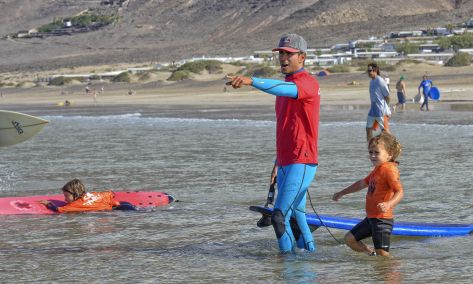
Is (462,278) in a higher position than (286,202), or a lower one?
lower

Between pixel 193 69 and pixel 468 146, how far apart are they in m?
41.9

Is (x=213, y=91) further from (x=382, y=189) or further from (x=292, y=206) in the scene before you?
(x=382, y=189)

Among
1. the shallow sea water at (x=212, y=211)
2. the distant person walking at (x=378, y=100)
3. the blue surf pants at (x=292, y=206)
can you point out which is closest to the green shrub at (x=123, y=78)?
the shallow sea water at (x=212, y=211)

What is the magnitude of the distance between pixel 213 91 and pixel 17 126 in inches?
1267

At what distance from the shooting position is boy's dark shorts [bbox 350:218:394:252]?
7773 millimetres

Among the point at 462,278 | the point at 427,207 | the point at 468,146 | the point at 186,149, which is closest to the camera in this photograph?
the point at 462,278

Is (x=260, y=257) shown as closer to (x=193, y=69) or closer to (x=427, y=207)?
(x=427, y=207)

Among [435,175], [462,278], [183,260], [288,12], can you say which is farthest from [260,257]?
[288,12]

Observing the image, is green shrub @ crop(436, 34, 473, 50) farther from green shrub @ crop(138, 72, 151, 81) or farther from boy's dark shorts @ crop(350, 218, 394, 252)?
boy's dark shorts @ crop(350, 218, 394, 252)

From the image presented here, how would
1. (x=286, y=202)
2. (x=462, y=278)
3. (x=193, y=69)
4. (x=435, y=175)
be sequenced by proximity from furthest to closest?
1. (x=193, y=69)
2. (x=435, y=175)
3. (x=286, y=202)
4. (x=462, y=278)

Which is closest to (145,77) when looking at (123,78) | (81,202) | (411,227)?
(123,78)

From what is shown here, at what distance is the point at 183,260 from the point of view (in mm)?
8352

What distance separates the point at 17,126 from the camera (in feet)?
44.4

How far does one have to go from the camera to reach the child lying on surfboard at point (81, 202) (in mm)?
11109
